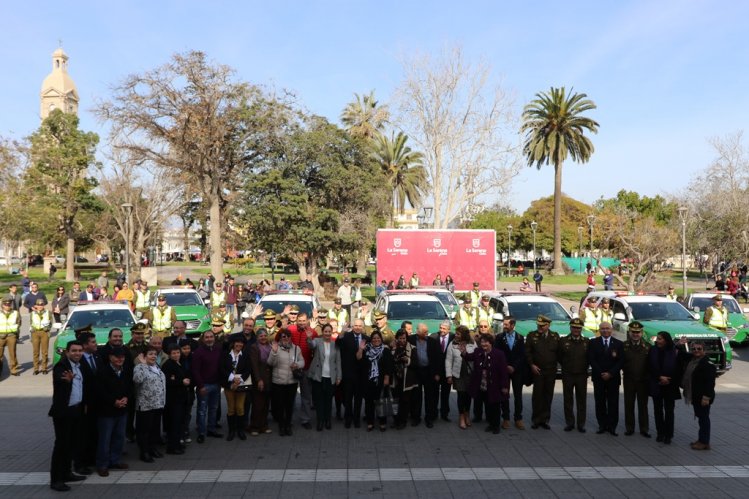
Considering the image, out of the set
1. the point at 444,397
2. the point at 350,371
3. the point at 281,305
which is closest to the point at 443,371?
the point at 444,397

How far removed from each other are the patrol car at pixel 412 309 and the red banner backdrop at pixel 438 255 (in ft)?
58.4

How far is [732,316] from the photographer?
750 inches

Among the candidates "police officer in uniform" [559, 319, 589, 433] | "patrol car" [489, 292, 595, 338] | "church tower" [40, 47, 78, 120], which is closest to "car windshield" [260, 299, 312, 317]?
"patrol car" [489, 292, 595, 338]

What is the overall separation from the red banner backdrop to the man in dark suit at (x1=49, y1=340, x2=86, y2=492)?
88.5 ft

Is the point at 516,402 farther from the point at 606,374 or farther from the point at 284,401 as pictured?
the point at 284,401

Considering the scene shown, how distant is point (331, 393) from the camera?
10.4m

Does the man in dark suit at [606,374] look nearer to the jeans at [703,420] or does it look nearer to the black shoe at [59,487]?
the jeans at [703,420]

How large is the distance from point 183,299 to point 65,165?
127ft

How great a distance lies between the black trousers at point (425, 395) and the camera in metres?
10.4

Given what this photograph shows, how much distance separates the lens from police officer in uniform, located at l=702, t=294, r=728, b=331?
17.0 metres

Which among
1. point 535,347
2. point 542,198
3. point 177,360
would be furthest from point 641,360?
point 542,198

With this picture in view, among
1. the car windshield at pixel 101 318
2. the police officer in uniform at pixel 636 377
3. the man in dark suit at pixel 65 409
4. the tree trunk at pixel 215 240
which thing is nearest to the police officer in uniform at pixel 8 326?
the car windshield at pixel 101 318

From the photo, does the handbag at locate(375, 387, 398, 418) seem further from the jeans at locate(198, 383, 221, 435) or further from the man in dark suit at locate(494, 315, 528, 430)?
the jeans at locate(198, 383, 221, 435)

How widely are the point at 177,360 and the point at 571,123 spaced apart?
55.7m
